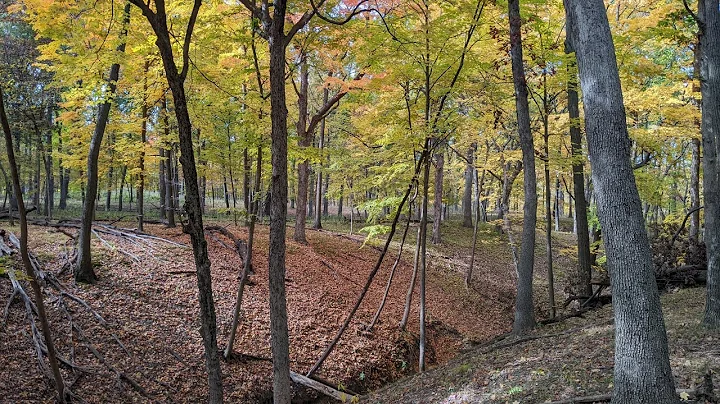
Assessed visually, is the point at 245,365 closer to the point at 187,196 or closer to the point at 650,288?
the point at 187,196

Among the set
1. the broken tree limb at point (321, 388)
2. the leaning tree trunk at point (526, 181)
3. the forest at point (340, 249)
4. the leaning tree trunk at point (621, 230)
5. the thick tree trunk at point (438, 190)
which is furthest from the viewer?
the thick tree trunk at point (438, 190)

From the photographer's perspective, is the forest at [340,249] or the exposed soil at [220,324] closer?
the forest at [340,249]

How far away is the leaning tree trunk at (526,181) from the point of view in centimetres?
829

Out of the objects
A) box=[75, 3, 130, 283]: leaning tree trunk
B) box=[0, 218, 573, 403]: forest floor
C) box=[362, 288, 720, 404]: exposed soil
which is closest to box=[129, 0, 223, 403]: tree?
box=[0, 218, 573, 403]: forest floor

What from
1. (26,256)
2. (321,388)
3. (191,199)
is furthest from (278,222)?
(321,388)

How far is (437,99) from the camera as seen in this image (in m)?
9.73

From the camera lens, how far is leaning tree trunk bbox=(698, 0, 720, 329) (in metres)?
5.34

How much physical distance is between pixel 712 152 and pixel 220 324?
8.98 meters

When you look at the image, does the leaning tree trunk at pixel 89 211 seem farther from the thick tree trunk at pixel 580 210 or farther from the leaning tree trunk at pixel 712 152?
the thick tree trunk at pixel 580 210

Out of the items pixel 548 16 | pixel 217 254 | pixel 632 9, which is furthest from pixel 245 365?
Answer: pixel 632 9

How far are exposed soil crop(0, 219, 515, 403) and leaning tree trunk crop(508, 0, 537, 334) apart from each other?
2410 millimetres

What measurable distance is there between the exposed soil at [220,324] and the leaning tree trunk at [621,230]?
578 cm

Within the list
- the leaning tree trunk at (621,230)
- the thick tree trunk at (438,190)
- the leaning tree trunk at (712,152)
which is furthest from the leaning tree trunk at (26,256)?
the thick tree trunk at (438,190)

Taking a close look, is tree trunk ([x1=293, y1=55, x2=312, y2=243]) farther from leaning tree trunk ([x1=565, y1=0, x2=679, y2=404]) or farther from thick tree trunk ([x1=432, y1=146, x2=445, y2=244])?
leaning tree trunk ([x1=565, y1=0, x2=679, y2=404])
